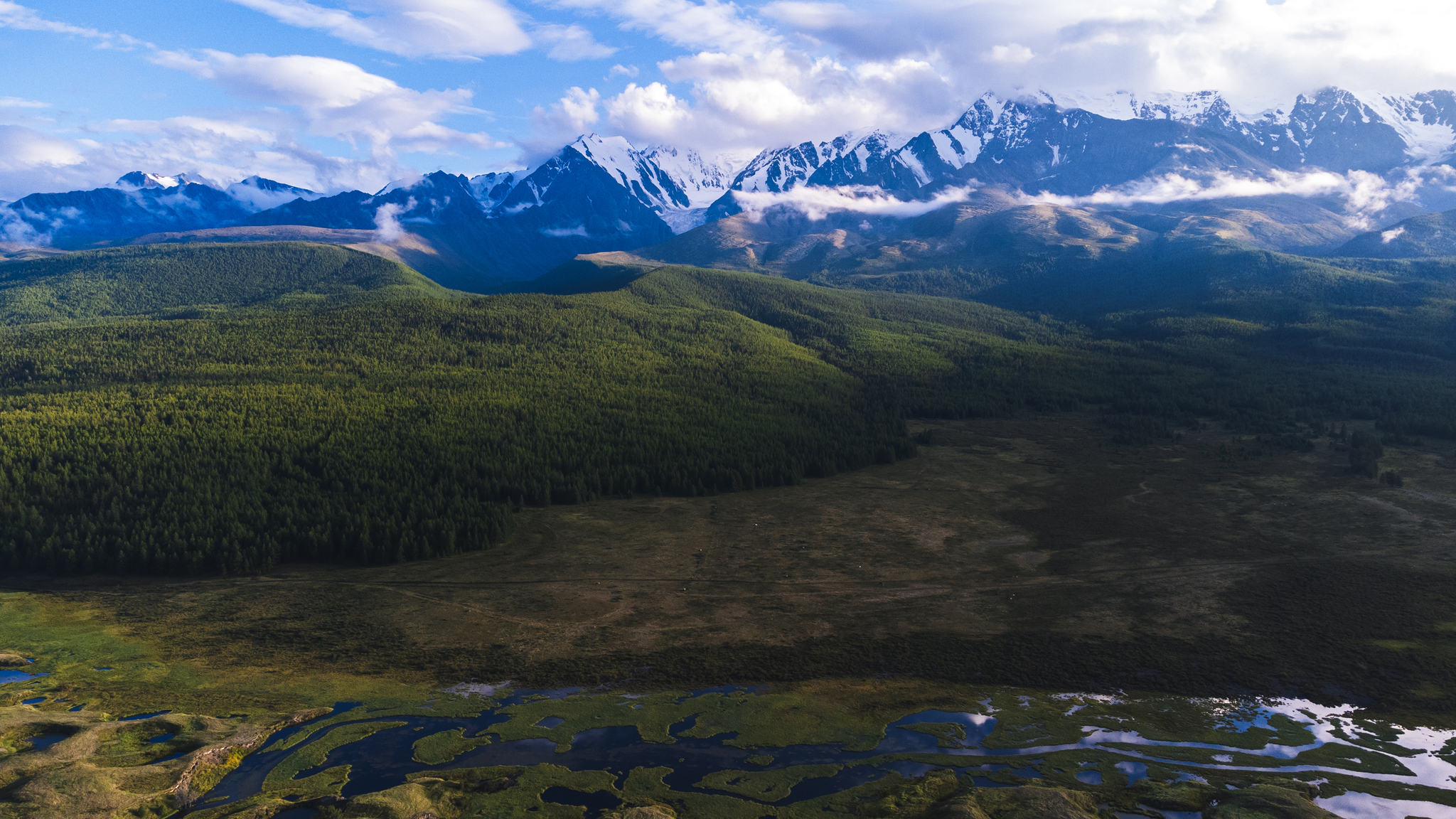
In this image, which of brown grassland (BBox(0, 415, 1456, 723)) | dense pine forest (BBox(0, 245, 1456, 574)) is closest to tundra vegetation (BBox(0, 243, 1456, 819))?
brown grassland (BBox(0, 415, 1456, 723))

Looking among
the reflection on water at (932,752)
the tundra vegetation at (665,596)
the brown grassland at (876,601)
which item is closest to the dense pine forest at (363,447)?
the tundra vegetation at (665,596)

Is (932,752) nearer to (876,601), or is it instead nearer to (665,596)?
(876,601)

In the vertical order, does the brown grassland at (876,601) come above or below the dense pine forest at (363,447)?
below

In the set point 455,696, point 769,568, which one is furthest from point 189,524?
point 769,568

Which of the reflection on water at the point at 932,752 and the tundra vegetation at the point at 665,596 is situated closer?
the reflection on water at the point at 932,752

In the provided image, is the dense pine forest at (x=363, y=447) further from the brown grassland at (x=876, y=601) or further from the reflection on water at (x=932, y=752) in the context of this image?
the reflection on water at (x=932, y=752)

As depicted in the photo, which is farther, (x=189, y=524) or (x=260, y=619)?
(x=189, y=524)

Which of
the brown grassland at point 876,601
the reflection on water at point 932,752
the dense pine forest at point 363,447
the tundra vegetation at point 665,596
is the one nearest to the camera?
the reflection on water at point 932,752

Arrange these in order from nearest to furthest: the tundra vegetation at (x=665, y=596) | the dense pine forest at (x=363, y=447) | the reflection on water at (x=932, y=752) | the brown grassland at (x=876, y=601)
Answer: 1. the reflection on water at (x=932, y=752)
2. the tundra vegetation at (x=665, y=596)
3. the brown grassland at (x=876, y=601)
4. the dense pine forest at (x=363, y=447)

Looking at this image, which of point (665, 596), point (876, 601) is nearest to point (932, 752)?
point (876, 601)

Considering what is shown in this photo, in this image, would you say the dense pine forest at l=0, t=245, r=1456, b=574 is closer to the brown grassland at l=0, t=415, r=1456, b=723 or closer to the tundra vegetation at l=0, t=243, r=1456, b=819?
the tundra vegetation at l=0, t=243, r=1456, b=819

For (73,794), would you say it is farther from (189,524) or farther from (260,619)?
(189,524)
